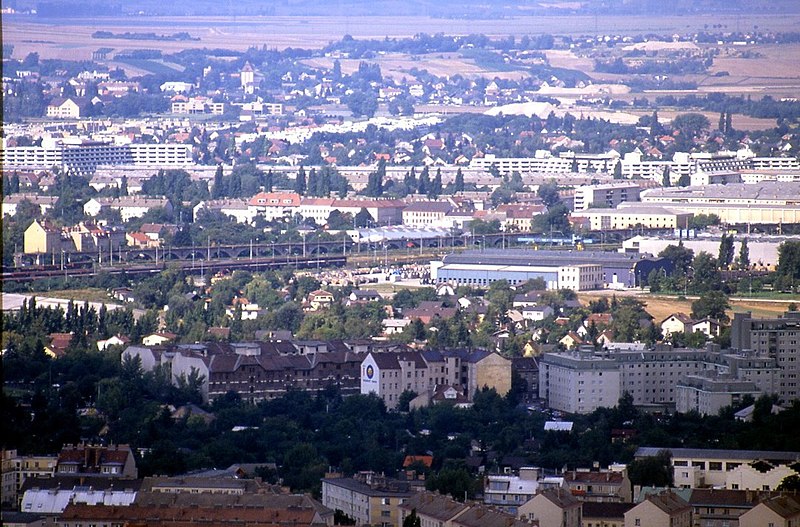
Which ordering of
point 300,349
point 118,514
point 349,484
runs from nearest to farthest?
point 118,514, point 349,484, point 300,349

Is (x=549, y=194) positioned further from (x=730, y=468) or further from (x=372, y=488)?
(x=372, y=488)

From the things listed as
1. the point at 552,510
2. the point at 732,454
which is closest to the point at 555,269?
the point at 732,454

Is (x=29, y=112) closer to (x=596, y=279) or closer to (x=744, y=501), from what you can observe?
(x=596, y=279)

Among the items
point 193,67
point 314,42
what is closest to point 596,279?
point 193,67

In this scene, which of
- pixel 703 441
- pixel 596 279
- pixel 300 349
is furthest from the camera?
pixel 596 279

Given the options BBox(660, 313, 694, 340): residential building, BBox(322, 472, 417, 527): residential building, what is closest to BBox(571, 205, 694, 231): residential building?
BBox(660, 313, 694, 340): residential building

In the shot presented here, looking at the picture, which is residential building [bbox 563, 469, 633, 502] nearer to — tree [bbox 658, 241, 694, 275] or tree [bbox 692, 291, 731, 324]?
tree [bbox 692, 291, 731, 324]
